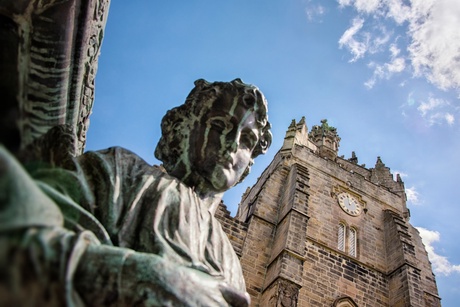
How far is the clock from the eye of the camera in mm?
18438

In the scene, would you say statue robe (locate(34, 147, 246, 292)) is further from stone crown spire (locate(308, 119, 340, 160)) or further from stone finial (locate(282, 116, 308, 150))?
stone crown spire (locate(308, 119, 340, 160))

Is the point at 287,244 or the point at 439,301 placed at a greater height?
the point at 439,301

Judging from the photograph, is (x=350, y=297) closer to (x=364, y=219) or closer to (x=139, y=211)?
(x=364, y=219)

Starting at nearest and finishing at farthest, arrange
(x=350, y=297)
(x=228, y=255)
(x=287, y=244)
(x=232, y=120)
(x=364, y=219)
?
(x=228, y=255) < (x=232, y=120) < (x=287, y=244) < (x=350, y=297) < (x=364, y=219)

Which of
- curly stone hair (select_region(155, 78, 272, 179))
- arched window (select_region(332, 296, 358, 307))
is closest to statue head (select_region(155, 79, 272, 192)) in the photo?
curly stone hair (select_region(155, 78, 272, 179))

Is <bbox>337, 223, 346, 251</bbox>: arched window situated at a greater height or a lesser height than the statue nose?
greater

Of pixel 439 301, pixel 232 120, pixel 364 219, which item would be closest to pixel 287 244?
pixel 364 219

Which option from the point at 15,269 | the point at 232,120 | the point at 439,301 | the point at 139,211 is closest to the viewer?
the point at 15,269

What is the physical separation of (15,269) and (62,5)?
1.20 metres

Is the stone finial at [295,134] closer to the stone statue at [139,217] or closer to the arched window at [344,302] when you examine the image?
the arched window at [344,302]

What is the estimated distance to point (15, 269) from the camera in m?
0.70

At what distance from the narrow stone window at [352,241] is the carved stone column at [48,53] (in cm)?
1668

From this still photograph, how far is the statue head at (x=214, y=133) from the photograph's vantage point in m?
1.82

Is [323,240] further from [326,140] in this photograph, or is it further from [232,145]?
[232,145]
